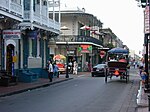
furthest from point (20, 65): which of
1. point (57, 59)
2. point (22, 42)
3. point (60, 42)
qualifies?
point (60, 42)

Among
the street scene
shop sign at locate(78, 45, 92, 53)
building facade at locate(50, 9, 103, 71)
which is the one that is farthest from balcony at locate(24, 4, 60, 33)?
shop sign at locate(78, 45, 92, 53)

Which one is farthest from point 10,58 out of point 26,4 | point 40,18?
point 40,18

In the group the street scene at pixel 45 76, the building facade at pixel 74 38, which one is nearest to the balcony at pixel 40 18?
the street scene at pixel 45 76

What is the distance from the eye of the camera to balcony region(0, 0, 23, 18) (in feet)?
76.7

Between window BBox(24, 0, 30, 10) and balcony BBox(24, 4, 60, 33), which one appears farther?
window BBox(24, 0, 30, 10)

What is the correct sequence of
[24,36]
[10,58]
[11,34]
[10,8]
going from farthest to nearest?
[24,36] → [10,58] → [11,34] → [10,8]

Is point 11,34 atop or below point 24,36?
below

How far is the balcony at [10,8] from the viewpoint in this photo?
2339cm

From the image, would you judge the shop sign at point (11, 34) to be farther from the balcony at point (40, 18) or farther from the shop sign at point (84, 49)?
the shop sign at point (84, 49)

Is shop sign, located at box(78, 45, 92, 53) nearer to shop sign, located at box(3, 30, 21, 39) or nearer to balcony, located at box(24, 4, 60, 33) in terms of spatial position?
balcony, located at box(24, 4, 60, 33)

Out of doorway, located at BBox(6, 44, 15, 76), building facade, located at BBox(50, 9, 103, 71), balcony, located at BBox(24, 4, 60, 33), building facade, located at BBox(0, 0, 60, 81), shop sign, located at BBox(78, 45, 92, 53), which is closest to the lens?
building facade, located at BBox(0, 0, 60, 81)

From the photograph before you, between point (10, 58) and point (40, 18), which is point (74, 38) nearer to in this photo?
point (40, 18)

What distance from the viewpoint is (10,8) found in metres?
24.6

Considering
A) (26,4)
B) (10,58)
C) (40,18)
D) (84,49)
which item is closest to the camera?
(10,58)
